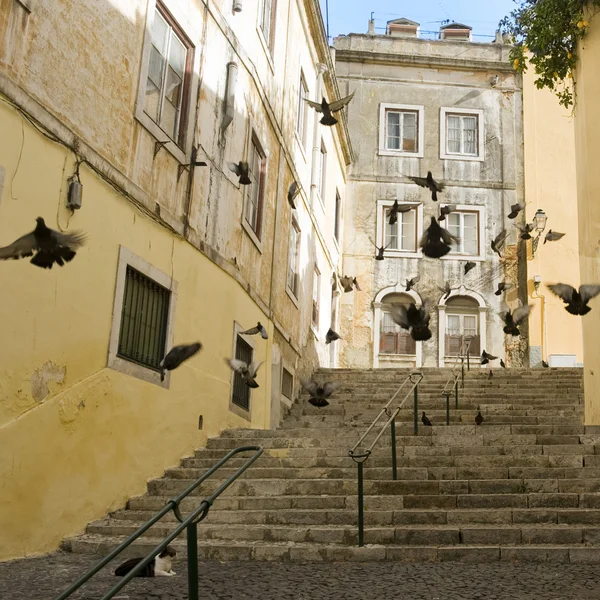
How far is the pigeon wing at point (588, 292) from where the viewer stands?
401 inches

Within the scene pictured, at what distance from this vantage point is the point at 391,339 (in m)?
22.7

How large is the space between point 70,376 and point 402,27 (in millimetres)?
21095

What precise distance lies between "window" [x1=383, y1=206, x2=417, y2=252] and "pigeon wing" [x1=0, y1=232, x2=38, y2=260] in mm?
17694

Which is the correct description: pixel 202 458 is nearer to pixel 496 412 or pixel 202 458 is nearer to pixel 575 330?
pixel 496 412

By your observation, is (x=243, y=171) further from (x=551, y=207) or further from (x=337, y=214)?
(x=551, y=207)

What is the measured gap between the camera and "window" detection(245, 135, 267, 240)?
44.4 feet

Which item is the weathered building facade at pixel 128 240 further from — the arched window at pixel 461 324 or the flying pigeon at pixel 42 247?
the arched window at pixel 461 324

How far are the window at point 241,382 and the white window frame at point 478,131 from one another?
13.0 meters

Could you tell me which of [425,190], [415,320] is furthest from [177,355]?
[425,190]

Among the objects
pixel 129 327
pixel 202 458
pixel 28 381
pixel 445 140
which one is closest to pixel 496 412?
pixel 202 458

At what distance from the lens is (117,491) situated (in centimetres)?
850

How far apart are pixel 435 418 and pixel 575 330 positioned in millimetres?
10518

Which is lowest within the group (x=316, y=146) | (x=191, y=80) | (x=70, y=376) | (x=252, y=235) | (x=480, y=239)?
(x=70, y=376)

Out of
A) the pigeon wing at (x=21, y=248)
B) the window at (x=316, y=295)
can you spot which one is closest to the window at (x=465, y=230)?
the window at (x=316, y=295)
